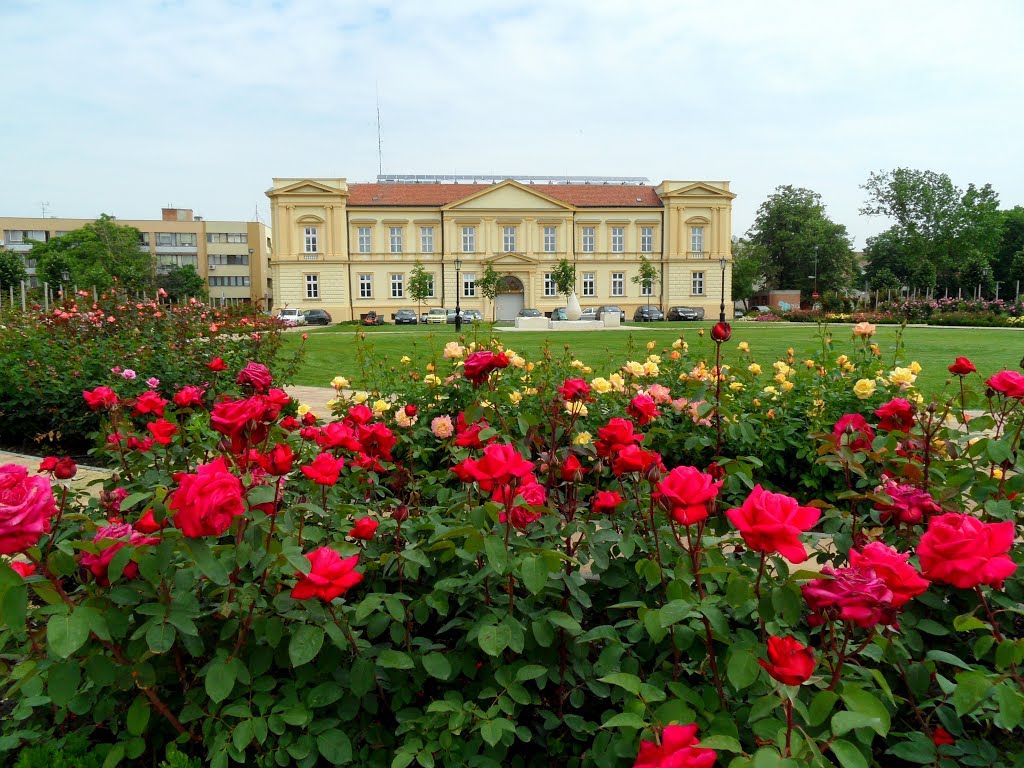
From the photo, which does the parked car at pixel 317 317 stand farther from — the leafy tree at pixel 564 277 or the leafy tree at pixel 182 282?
the leafy tree at pixel 182 282

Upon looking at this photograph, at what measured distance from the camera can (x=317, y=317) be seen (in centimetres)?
4934

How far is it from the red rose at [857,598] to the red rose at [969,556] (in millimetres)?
214

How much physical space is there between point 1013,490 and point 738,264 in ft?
199

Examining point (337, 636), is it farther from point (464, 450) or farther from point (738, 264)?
point (738, 264)

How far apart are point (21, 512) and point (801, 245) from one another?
66426 mm

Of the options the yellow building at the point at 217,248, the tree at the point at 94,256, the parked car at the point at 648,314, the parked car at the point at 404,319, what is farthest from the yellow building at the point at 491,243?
the yellow building at the point at 217,248

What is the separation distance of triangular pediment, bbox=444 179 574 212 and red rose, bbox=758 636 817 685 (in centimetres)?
5304

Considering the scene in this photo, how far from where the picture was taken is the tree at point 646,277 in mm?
50500

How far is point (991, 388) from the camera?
2.50 m

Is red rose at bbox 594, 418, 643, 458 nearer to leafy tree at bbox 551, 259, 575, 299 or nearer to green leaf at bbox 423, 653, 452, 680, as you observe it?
green leaf at bbox 423, 653, 452, 680

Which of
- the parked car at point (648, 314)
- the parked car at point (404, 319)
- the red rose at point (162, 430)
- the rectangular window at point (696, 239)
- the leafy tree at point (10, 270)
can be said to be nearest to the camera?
the red rose at point (162, 430)

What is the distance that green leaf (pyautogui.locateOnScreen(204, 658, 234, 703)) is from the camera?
4.75 ft

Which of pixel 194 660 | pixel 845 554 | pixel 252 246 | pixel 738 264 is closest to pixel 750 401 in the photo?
pixel 845 554

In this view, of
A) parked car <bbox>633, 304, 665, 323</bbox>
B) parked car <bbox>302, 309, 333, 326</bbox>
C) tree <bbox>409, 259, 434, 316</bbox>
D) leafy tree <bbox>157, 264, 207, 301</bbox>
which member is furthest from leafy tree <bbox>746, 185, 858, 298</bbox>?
leafy tree <bbox>157, 264, 207, 301</bbox>
